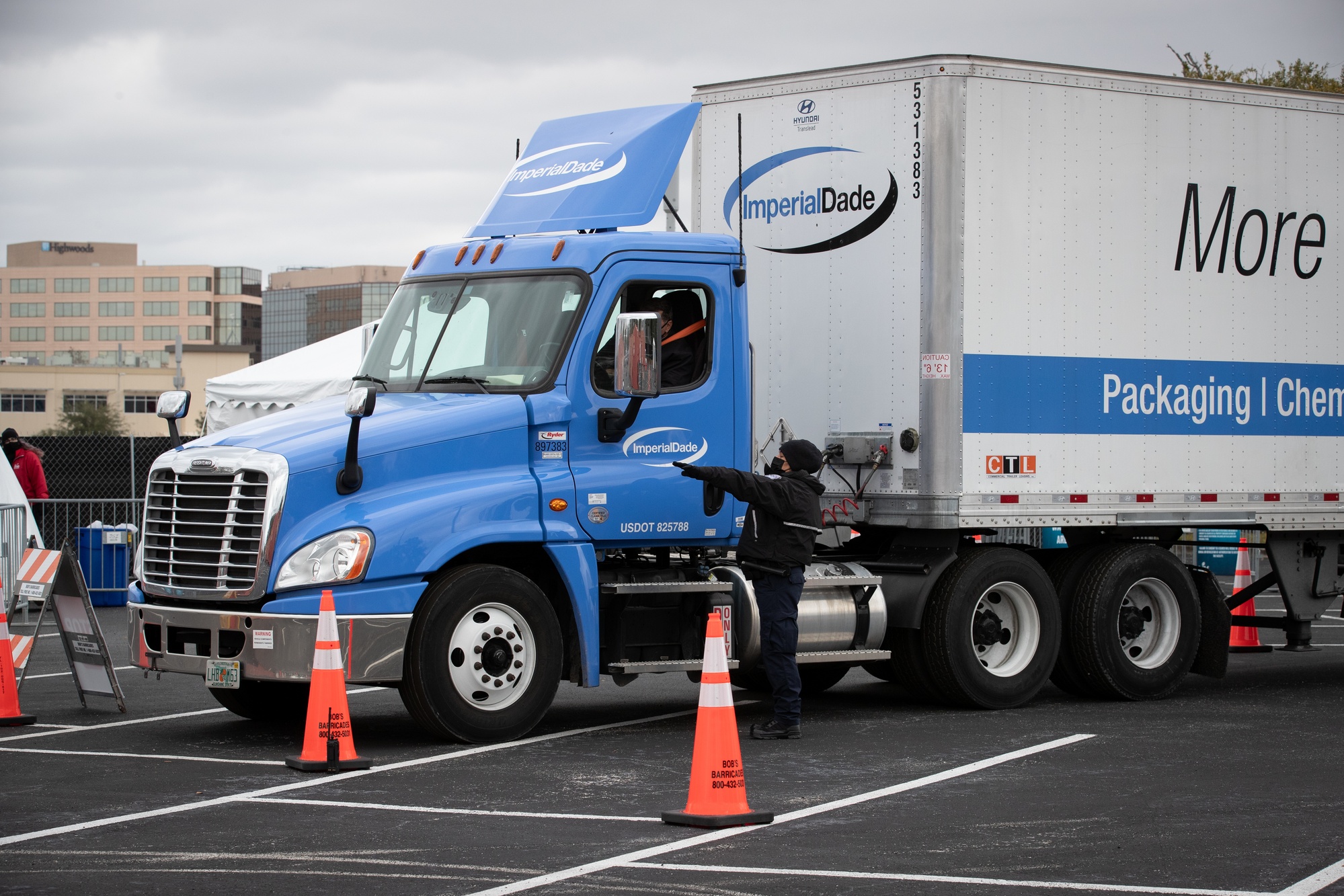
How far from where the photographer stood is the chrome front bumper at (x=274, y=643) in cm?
930

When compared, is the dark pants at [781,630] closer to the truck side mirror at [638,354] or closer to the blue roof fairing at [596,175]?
the truck side mirror at [638,354]

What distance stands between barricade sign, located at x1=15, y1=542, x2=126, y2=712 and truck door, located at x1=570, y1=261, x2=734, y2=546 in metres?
3.80

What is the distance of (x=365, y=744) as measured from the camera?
10.0 meters

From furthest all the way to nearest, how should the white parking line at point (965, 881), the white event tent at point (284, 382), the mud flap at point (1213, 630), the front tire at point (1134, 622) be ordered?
the white event tent at point (284, 382) → the mud flap at point (1213, 630) → the front tire at point (1134, 622) → the white parking line at point (965, 881)

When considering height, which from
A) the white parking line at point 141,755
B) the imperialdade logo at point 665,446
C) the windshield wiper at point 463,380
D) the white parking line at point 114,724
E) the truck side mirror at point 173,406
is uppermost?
the windshield wiper at point 463,380

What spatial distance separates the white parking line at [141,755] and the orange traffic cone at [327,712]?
31cm

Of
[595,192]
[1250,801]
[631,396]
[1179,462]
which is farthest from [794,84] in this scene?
[1250,801]

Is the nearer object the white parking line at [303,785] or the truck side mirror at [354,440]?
the white parking line at [303,785]

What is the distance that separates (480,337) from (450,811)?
364cm

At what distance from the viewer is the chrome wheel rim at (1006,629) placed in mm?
11742

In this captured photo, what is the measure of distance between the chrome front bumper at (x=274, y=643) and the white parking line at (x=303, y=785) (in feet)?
1.87

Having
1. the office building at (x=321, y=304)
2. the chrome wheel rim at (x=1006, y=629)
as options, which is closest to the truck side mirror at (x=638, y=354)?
the chrome wheel rim at (x=1006, y=629)

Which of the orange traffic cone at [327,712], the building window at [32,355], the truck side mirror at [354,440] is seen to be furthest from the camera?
the building window at [32,355]

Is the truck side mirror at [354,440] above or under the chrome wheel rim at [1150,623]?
above
